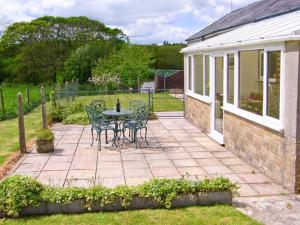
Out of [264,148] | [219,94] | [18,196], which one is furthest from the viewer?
[219,94]

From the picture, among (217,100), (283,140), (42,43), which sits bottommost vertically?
(283,140)

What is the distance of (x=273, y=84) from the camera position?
24.4 ft

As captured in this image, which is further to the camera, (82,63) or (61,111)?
(82,63)

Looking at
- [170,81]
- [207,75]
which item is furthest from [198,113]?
[170,81]

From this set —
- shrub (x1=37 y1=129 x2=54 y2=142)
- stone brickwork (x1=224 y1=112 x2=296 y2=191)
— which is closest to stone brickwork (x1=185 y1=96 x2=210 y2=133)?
stone brickwork (x1=224 y1=112 x2=296 y2=191)

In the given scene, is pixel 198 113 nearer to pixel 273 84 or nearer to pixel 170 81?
pixel 273 84

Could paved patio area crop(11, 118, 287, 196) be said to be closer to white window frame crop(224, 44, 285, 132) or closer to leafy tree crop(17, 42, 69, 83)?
white window frame crop(224, 44, 285, 132)

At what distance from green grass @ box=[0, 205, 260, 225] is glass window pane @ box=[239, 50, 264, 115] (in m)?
3.04

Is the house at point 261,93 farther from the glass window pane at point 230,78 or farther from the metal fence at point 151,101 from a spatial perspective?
the metal fence at point 151,101

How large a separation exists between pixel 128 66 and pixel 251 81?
890 inches

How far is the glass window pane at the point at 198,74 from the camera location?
13.6 meters

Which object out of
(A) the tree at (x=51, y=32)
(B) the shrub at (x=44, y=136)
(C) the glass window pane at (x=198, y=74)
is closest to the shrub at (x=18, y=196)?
(B) the shrub at (x=44, y=136)

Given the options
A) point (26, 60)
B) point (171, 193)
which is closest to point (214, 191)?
point (171, 193)

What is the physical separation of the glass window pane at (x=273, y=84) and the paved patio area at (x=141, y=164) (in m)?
1.39
